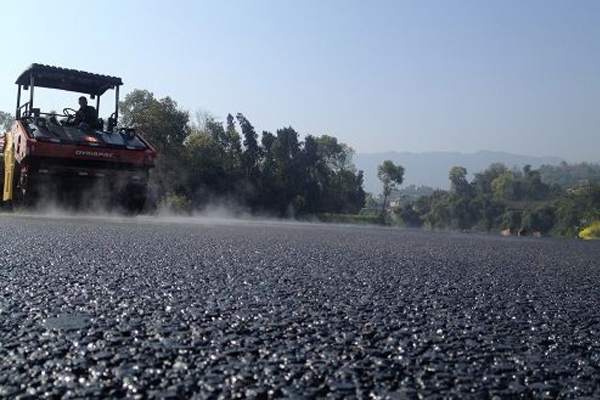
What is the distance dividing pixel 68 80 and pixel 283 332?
12.0 metres

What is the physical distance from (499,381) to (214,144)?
38.1m

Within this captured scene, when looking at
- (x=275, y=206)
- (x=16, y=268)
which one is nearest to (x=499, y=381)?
(x=16, y=268)

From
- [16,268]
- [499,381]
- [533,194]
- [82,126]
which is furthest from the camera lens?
[533,194]

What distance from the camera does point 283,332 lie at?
5.88ft

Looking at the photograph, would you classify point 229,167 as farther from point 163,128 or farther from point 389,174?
point 389,174

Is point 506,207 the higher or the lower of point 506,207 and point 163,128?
the lower

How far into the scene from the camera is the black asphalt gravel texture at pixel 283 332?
50.7 inches

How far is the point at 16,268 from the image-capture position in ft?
10.0

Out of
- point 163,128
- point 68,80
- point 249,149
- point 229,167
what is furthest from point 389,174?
point 68,80

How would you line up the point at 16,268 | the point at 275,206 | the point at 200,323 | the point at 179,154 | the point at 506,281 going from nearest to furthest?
the point at 200,323 < the point at 16,268 < the point at 506,281 < the point at 179,154 < the point at 275,206

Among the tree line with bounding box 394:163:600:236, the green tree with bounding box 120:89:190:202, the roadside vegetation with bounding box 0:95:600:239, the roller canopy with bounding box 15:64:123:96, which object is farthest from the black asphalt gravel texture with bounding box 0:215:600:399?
the green tree with bounding box 120:89:190:202

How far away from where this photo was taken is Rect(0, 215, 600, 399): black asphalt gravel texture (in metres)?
1.29

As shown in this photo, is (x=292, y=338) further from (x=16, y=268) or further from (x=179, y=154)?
(x=179, y=154)

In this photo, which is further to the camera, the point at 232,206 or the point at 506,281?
the point at 232,206
